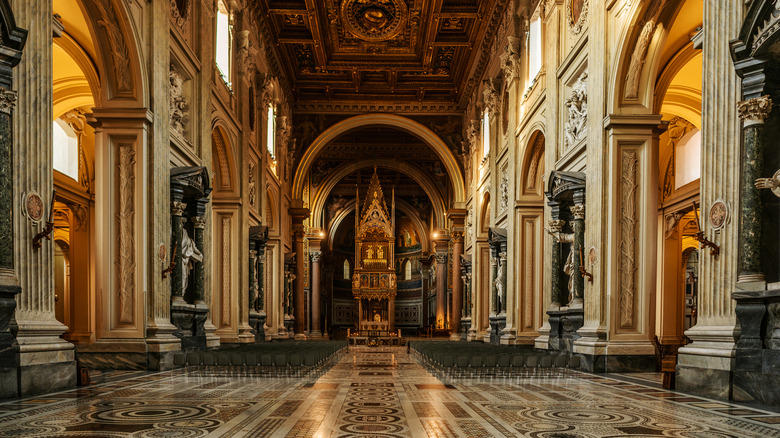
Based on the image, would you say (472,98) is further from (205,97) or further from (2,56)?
(2,56)

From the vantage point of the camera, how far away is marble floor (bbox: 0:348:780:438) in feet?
18.6

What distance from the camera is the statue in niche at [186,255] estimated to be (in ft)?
43.8

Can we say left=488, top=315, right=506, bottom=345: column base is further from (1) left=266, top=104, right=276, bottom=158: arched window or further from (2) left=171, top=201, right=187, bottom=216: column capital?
(2) left=171, top=201, right=187, bottom=216: column capital

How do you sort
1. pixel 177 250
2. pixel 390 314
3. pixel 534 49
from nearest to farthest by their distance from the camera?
pixel 177 250
pixel 534 49
pixel 390 314

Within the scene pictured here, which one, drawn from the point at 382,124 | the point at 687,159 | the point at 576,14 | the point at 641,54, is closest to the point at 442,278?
the point at 382,124

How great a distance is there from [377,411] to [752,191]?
4512mm

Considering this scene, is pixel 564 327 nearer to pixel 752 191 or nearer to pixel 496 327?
pixel 752 191

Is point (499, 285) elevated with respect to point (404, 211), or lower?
lower

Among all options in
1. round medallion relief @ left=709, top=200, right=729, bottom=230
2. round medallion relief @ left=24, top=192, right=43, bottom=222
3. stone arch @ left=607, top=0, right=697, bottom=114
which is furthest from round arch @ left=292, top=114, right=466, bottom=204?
round medallion relief @ left=709, top=200, right=729, bottom=230

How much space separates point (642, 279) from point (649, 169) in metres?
1.82

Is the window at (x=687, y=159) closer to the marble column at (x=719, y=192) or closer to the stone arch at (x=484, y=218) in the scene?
the stone arch at (x=484, y=218)

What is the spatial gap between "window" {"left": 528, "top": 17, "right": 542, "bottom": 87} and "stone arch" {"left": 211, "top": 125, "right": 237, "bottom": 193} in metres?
8.17

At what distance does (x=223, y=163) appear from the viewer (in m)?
18.2

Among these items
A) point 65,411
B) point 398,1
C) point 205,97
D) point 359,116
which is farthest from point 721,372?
point 359,116
